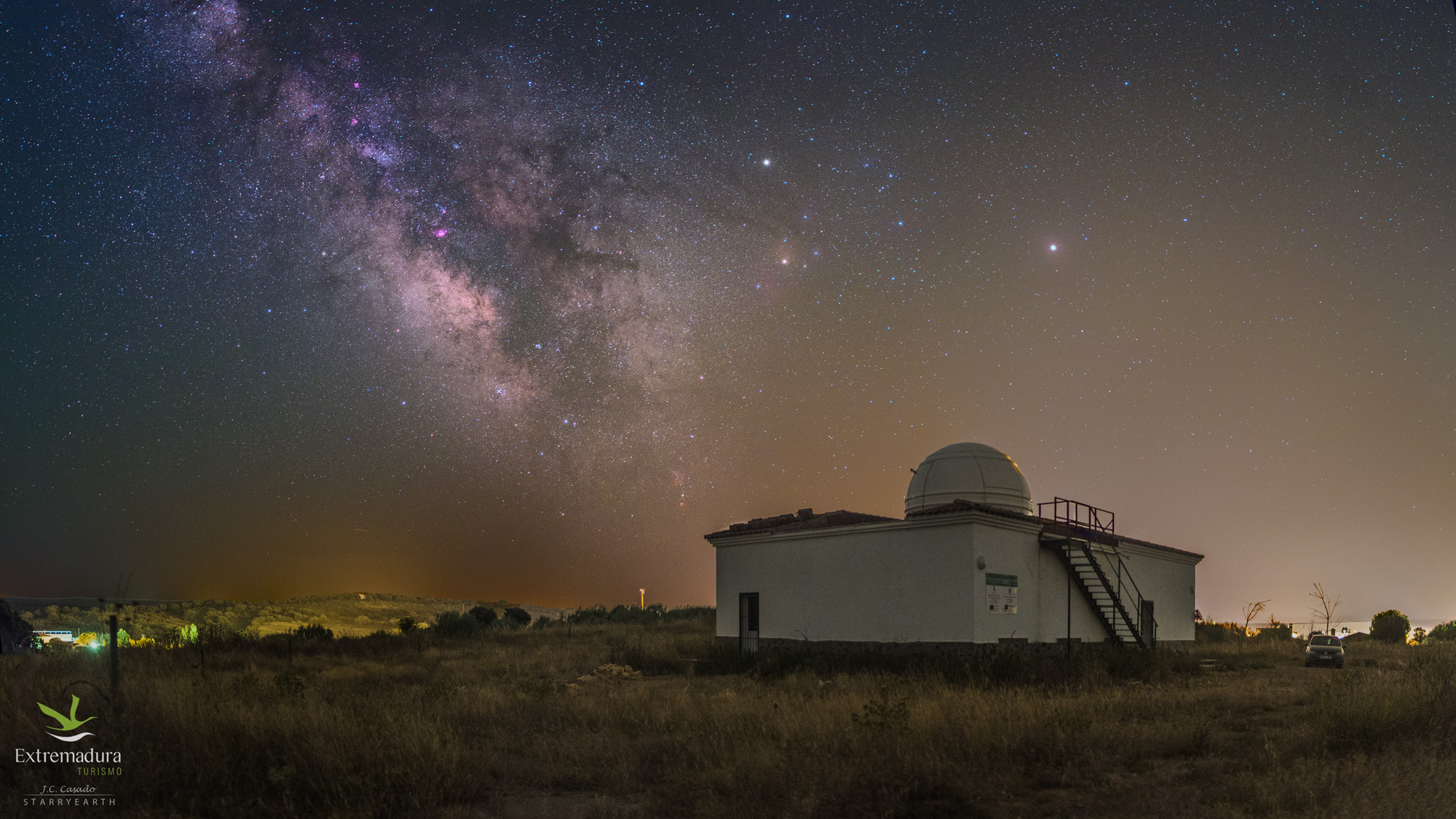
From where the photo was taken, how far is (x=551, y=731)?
11.5m

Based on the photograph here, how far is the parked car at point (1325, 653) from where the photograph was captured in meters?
24.1

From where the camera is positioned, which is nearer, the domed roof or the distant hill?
the domed roof

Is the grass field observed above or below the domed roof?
below

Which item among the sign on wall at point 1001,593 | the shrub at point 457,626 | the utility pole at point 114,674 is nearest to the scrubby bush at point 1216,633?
the sign on wall at point 1001,593

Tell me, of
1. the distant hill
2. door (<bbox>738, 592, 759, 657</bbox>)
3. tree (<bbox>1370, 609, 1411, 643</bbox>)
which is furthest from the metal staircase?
the distant hill

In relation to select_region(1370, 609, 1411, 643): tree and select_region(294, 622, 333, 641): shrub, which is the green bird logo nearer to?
select_region(294, 622, 333, 641): shrub

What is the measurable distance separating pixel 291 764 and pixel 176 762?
3.89ft

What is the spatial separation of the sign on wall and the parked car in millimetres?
10701

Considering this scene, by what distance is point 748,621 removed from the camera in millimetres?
25672

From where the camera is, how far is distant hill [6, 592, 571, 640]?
4075 centimetres

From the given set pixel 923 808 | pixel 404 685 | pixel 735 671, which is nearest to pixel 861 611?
pixel 735 671

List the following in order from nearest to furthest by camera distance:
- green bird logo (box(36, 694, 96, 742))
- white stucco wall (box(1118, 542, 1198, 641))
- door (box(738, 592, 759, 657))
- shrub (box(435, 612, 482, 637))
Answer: green bird logo (box(36, 694, 96, 742)) < door (box(738, 592, 759, 657)) < white stucco wall (box(1118, 542, 1198, 641)) < shrub (box(435, 612, 482, 637))

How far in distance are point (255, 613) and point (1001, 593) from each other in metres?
49.8

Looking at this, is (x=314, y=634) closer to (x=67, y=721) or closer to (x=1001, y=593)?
(x=67, y=721)
